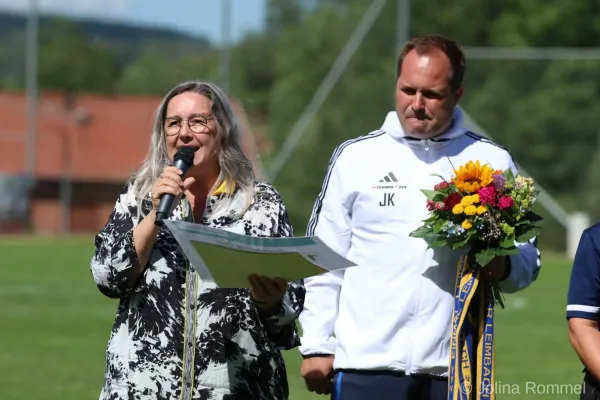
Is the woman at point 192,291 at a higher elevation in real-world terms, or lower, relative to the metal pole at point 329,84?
lower

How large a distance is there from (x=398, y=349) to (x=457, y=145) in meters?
0.84

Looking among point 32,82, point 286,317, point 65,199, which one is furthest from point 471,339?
point 32,82

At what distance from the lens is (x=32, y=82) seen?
39938mm

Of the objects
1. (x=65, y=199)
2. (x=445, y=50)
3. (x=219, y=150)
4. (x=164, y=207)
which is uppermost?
(x=65, y=199)

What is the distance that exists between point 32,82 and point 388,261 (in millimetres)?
36639

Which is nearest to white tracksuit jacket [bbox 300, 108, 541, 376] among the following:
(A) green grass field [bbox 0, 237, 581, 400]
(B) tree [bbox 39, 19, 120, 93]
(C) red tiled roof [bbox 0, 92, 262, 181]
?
(A) green grass field [bbox 0, 237, 581, 400]

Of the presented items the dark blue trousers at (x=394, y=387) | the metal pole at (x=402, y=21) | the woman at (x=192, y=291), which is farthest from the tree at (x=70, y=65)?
the woman at (x=192, y=291)

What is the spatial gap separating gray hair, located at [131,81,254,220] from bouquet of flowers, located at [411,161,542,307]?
28.6 inches

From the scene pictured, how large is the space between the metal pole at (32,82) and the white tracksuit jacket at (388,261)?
3514 cm

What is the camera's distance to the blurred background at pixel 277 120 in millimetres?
13258

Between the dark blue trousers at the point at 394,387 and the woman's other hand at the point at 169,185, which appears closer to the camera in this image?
the woman's other hand at the point at 169,185

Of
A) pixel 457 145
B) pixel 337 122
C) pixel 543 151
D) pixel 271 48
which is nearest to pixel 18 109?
pixel 271 48

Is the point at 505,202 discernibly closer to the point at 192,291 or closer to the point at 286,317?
the point at 286,317

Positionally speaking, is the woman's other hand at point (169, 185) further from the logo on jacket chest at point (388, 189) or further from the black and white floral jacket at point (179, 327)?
the logo on jacket chest at point (388, 189)
